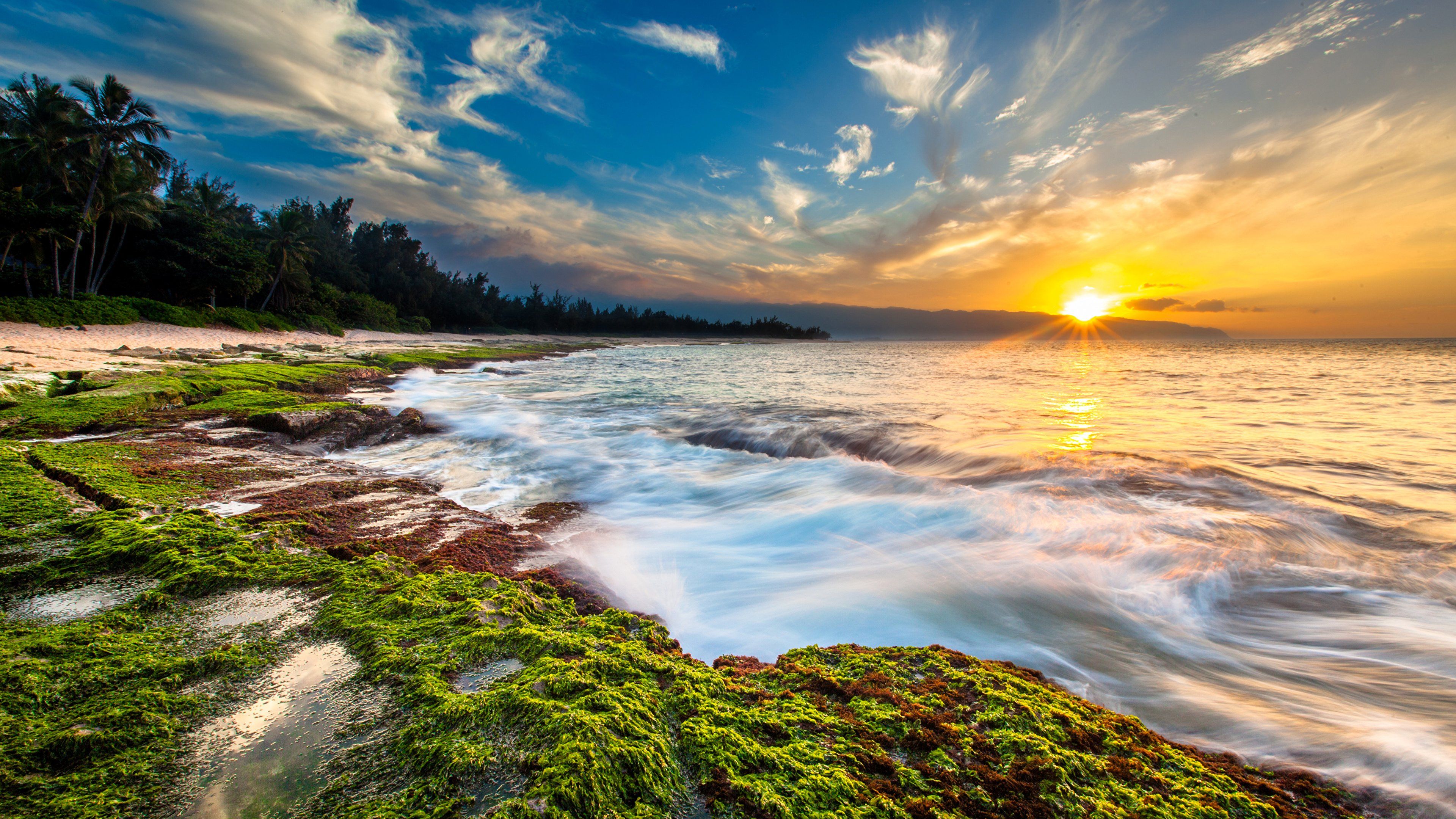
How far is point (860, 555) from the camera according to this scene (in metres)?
5.10

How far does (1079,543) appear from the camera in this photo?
5129 millimetres

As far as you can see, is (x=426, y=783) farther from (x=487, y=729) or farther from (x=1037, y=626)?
(x=1037, y=626)

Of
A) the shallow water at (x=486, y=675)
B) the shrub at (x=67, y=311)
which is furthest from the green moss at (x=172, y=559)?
the shrub at (x=67, y=311)

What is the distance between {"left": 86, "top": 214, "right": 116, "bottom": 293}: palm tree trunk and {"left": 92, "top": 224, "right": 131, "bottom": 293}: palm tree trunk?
0.10 meters

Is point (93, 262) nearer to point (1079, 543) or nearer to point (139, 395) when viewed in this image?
point (139, 395)

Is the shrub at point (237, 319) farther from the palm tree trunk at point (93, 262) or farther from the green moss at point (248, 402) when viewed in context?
the green moss at point (248, 402)

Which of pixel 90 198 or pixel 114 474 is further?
pixel 90 198

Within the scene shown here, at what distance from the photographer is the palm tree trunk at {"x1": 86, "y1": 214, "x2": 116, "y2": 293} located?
106 ft

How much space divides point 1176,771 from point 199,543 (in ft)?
16.1

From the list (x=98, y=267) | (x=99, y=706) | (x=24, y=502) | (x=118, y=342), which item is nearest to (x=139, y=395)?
(x=24, y=502)

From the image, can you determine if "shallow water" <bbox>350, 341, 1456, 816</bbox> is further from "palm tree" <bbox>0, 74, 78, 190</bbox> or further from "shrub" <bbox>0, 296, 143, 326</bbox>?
"palm tree" <bbox>0, 74, 78, 190</bbox>

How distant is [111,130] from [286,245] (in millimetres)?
14271

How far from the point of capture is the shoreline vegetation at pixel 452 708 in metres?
1.51

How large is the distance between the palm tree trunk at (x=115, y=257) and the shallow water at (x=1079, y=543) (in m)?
40.8
